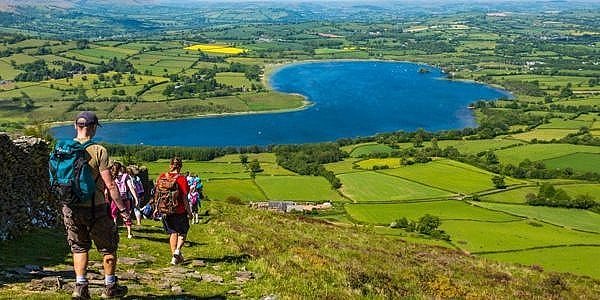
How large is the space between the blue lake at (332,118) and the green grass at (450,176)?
1372 inches

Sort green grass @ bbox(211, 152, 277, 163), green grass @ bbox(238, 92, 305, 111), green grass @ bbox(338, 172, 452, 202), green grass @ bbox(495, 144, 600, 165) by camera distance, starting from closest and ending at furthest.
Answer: green grass @ bbox(338, 172, 452, 202), green grass @ bbox(495, 144, 600, 165), green grass @ bbox(211, 152, 277, 163), green grass @ bbox(238, 92, 305, 111)

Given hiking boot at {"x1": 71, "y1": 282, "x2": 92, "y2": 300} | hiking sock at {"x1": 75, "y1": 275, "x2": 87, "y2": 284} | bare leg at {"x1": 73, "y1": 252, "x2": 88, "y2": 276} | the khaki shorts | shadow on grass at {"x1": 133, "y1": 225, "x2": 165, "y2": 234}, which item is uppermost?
the khaki shorts

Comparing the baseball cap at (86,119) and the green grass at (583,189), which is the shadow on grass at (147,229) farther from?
the green grass at (583,189)

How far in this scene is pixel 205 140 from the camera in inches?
4299

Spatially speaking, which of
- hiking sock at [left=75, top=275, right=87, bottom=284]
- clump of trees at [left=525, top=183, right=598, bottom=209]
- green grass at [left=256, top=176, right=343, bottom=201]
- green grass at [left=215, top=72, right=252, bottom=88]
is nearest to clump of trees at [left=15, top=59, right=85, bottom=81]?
green grass at [left=215, top=72, right=252, bottom=88]

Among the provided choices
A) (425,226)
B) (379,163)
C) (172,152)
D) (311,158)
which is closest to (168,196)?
(425,226)

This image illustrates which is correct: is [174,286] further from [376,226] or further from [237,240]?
[376,226]

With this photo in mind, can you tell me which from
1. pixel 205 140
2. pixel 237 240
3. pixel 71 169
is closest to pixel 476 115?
pixel 205 140

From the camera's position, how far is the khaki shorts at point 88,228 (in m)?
8.74

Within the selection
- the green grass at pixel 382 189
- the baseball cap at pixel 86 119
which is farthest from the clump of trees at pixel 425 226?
the baseball cap at pixel 86 119

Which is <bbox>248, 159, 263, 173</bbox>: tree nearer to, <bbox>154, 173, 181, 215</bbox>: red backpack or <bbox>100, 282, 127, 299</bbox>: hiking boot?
<bbox>154, 173, 181, 215</bbox>: red backpack

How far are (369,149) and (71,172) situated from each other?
88609mm

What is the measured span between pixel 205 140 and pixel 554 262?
79417 mm

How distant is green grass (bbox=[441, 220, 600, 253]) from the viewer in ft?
142
